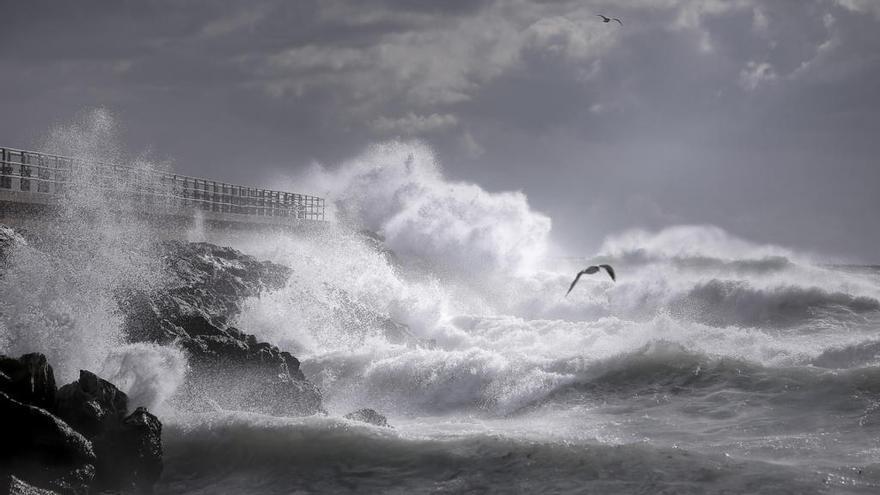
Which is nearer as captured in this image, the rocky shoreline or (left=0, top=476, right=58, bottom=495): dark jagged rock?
(left=0, top=476, right=58, bottom=495): dark jagged rock

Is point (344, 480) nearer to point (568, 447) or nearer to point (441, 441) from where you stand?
point (441, 441)

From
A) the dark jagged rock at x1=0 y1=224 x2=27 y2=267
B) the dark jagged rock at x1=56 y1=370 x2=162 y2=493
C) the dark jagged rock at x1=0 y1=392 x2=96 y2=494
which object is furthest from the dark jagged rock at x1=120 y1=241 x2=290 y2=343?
the dark jagged rock at x1=0 y1=392 x2=96 y2=494

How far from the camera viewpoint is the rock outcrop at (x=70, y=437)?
7.86 metres

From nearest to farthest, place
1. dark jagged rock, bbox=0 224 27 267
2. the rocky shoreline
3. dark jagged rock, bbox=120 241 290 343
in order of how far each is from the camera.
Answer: the rocky shoreline < dark jagged rock, bbox=120 241 290 343 < dark jagged rock, bbox=0 224 27 267

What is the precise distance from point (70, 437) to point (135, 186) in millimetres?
15662

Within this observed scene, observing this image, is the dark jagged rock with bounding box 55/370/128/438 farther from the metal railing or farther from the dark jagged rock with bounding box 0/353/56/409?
the metal railing

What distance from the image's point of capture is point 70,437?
26.6 ft

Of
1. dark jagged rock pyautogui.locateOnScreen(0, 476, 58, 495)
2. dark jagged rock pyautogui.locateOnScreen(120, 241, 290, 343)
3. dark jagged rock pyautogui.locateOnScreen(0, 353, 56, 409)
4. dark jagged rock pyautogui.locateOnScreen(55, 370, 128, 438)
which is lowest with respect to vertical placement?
dark jagged rock pyautogui.locateOnScreen(0, 476, 58, 495)

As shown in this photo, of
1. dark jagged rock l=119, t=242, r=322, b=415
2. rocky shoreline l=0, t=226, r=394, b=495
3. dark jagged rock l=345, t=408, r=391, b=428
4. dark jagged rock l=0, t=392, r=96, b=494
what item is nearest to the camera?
dark jagged rock l=0, t=392, r=96, b=494

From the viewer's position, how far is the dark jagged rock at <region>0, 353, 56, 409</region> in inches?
338

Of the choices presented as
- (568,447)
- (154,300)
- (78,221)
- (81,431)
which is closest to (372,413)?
(568,447)

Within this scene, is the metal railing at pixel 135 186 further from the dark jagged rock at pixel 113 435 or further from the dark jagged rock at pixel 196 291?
the dark jagged rock at pixel 113 435

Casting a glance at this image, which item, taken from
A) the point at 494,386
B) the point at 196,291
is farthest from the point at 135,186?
the point at 494,386

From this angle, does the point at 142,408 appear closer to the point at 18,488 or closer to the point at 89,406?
the point at 89,406
